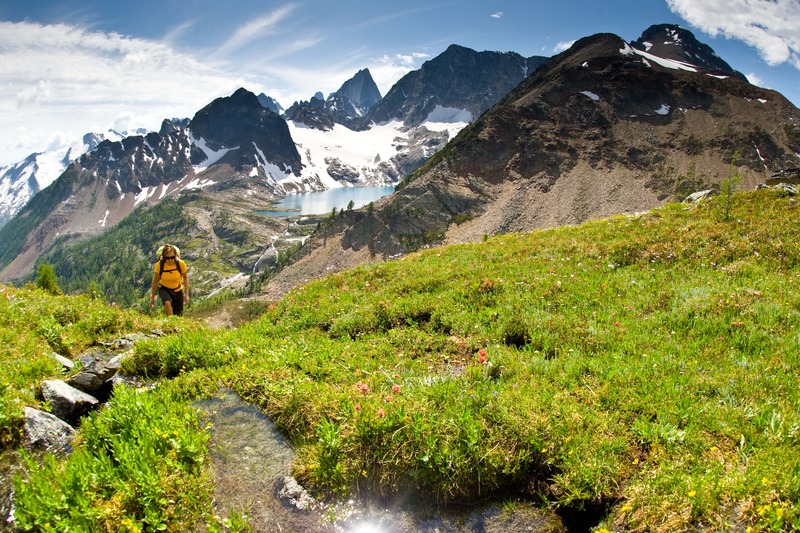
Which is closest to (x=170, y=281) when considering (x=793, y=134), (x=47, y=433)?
(x=47, y=433)

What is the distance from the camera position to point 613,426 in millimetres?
5738

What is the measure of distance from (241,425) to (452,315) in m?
5.70

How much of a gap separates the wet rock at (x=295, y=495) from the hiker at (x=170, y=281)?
12.0 metres

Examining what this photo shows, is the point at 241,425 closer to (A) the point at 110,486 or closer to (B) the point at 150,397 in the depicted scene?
(B) the point at 150,397

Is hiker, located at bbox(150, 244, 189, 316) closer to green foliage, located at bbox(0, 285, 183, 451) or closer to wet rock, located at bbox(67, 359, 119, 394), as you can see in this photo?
green foliage, located at bbox(0, 285, 183, 451)

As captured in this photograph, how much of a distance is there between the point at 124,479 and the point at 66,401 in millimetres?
3111

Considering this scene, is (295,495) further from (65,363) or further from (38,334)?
(38,334)

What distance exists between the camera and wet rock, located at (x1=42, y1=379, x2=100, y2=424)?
6.81 meters

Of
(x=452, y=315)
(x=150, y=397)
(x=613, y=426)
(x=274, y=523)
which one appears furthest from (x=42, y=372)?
(x=613, y=426)

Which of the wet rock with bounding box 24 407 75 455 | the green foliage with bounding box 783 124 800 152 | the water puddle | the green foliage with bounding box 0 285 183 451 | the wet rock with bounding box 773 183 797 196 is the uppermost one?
the green foliage with bounding box 783 124 800 152

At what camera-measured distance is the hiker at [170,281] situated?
15.3 metres

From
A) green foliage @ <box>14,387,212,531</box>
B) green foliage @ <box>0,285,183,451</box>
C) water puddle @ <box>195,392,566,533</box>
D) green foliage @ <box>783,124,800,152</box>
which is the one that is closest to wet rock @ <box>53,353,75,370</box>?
green foliage @ <box>0,285,183,451</box>

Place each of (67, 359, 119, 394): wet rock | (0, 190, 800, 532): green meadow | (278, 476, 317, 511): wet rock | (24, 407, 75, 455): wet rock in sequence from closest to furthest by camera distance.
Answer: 1. (0, 190, 800, 532): green meadow
2. (278, 476, 317, 511): wet rock
3. (24, 407, 75, 455): wet rock
4. (67, 359, 119, 394): wet rock

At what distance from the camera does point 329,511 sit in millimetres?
5066
